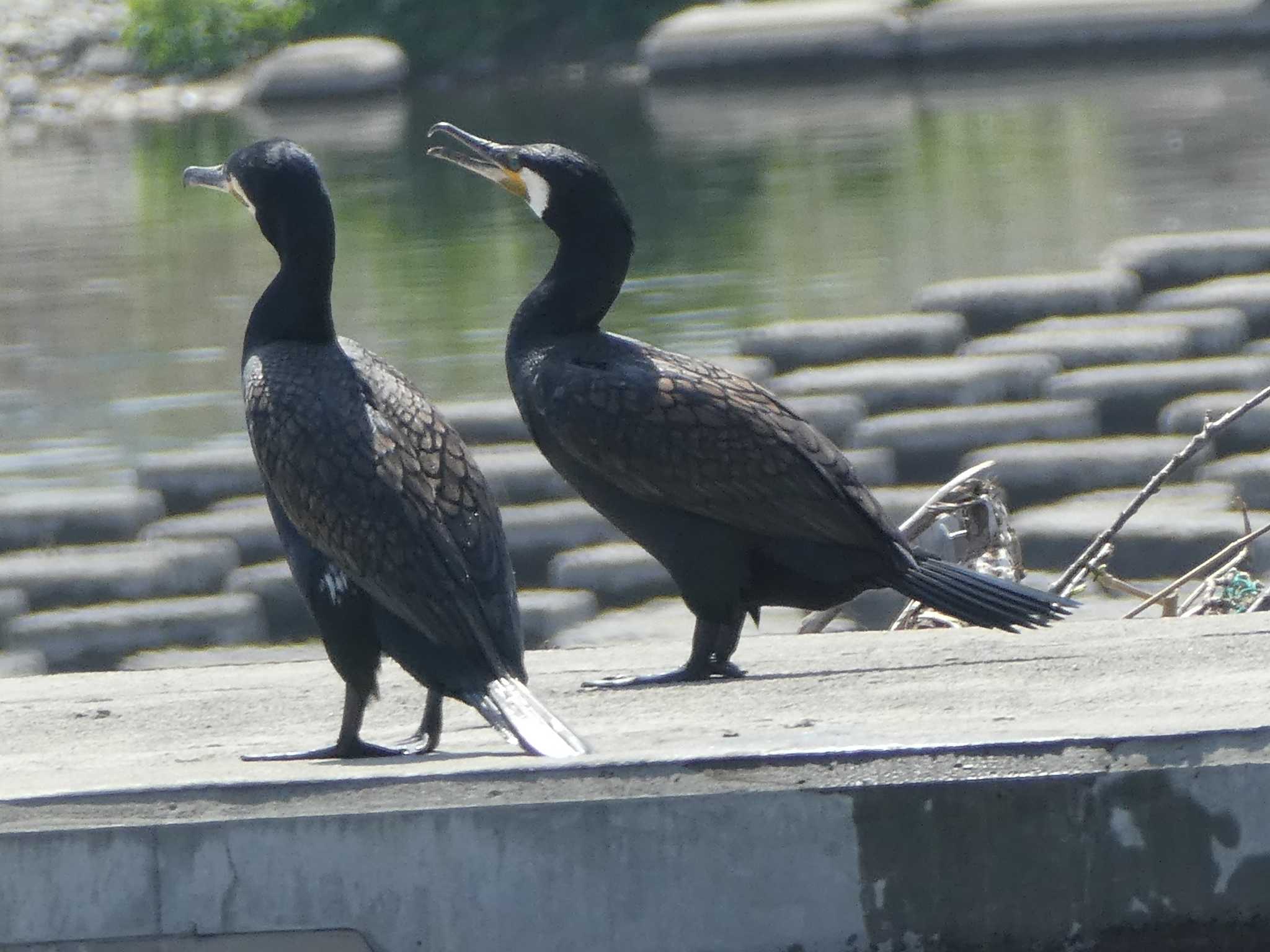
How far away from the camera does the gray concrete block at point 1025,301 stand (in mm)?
9125

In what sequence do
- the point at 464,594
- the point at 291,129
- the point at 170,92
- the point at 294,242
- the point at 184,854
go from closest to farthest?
the point at 184,854 → the point at 464,594 → the point at 294,242 → the point at 291,129 → the point at 170,92

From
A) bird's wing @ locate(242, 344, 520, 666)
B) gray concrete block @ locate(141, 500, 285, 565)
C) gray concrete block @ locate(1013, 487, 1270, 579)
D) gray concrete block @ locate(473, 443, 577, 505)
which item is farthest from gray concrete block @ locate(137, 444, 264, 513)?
bird's wing @ locate(242, 344, 520, 666)

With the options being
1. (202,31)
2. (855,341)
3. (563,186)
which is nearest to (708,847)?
(563,186)

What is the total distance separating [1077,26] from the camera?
24.4m

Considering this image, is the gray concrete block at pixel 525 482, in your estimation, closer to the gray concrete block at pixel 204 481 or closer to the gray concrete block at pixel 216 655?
the gray concrete block at pixel 204 481

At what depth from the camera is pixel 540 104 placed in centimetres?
2372

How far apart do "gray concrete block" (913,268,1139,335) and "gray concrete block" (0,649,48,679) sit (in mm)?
4114

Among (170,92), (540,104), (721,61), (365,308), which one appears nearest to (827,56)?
(721,61)

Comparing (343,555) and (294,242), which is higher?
(294,242)

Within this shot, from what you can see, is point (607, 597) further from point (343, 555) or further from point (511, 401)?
point (343, 555)

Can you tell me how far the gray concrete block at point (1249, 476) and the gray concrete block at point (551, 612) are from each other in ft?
5.89

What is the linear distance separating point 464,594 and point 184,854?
0.55m

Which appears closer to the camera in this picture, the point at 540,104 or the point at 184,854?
the point at 184,854

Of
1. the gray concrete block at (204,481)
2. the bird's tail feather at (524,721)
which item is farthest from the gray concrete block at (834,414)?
the bird's tail feather at (524,721)
